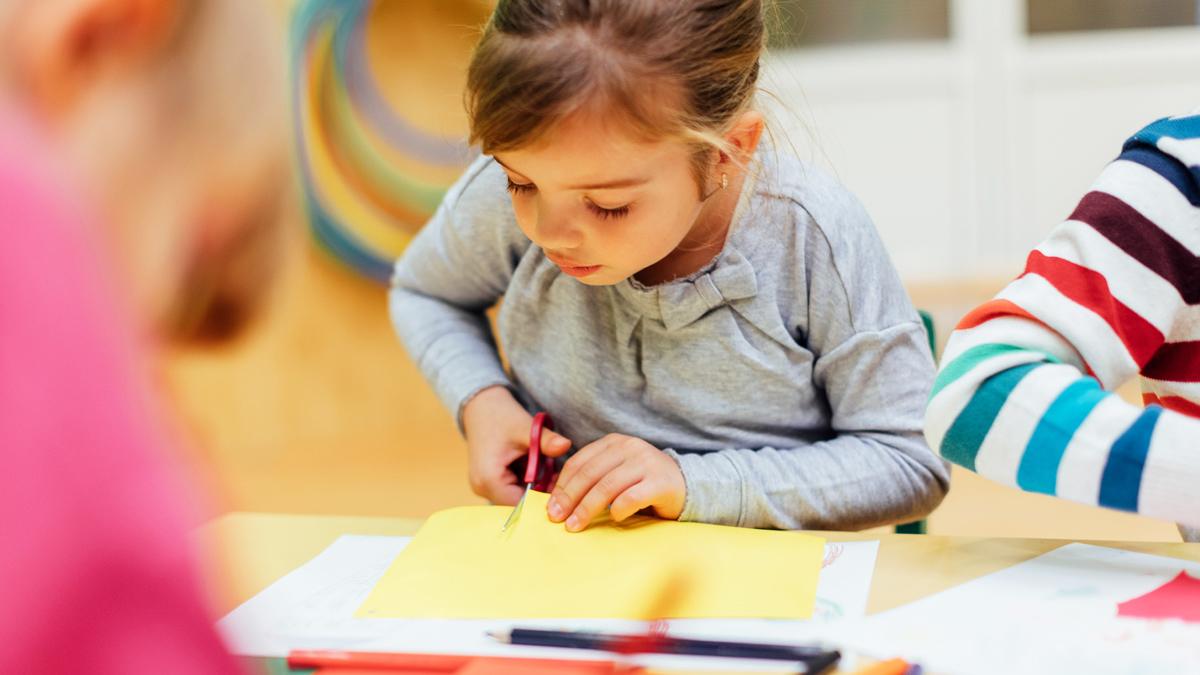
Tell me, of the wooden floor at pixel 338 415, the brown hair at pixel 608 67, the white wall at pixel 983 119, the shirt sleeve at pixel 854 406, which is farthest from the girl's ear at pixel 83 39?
the white wall at pixel 983 119

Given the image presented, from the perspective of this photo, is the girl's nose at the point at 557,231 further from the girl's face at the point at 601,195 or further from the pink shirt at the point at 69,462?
the pink shirt at the point at 69,462

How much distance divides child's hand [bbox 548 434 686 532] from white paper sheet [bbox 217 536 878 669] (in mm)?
112

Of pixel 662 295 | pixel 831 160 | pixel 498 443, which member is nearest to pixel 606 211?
pixel 662 295

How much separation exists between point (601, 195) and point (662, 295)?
0.45 feet

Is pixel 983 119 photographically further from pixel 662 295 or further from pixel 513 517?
pixel 513 517

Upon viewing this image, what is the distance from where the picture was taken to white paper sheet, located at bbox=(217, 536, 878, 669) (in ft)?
2.04

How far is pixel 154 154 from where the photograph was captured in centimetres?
25

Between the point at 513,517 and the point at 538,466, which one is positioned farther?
the point at 538,466

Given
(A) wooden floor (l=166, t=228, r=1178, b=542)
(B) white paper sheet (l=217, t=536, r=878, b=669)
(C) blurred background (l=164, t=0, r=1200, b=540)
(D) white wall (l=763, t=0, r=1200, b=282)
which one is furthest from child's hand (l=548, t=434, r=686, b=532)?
(D) white wall (l=763, t=0, r=1200, b=282)

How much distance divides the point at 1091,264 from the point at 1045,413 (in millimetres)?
119

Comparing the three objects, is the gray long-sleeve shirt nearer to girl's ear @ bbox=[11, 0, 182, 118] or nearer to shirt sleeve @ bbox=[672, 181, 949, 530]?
shirt sleeve @ bbox=[672, 181, 949, 530]

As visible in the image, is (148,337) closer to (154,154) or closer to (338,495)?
(154,154)

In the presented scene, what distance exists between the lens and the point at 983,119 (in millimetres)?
3004

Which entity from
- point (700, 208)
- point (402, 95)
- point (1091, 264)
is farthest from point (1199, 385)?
point (402, 95)
